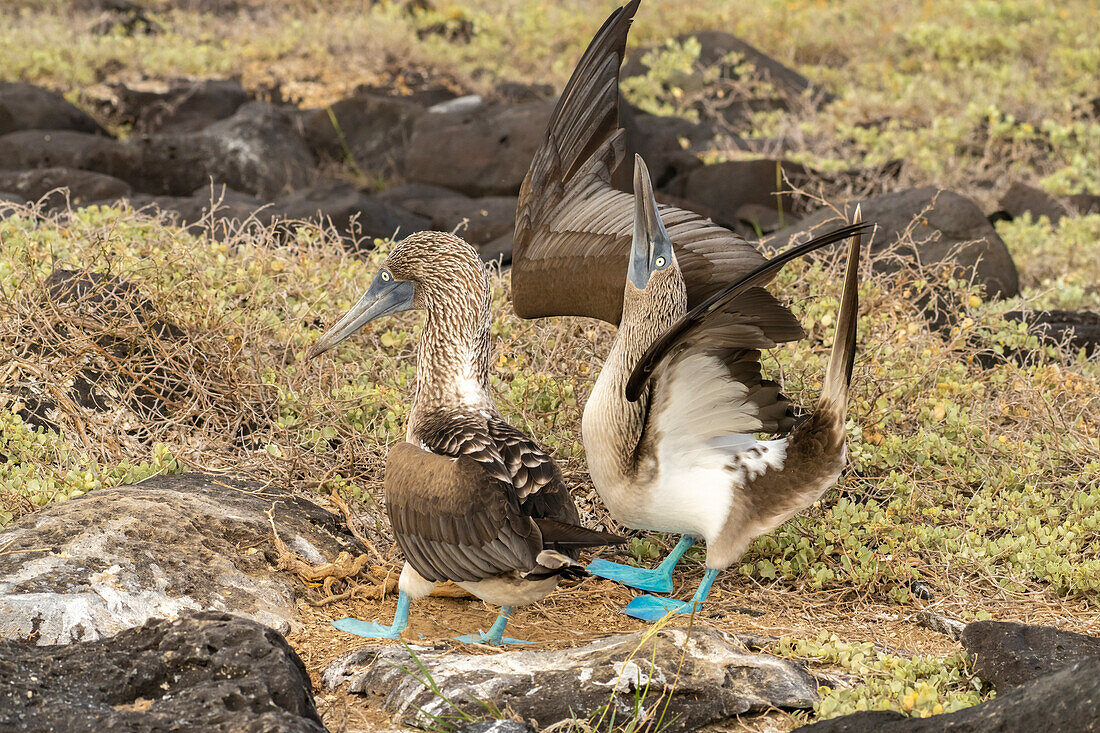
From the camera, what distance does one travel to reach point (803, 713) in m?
3.22

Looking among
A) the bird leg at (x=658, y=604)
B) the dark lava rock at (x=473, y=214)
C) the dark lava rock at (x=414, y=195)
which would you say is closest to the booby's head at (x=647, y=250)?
the bird leg at (x=658, y=604)

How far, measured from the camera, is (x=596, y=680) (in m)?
3.15

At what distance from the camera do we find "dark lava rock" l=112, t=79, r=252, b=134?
41.9ft

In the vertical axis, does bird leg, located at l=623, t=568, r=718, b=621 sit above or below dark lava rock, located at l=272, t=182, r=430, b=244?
above

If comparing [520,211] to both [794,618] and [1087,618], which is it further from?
[1087,618]

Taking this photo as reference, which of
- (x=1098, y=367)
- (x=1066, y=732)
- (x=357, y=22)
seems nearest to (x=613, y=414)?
(x=1066, y=732)

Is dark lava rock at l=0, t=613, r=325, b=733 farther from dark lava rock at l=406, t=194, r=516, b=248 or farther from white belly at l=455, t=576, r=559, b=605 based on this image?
dark lava rock at l=406, t=194, r=516, b=248

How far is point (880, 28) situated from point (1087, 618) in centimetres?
1320

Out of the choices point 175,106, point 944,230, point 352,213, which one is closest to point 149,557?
point 352,213

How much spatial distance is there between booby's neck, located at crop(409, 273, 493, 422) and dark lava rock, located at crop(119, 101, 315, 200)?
7.14 metres

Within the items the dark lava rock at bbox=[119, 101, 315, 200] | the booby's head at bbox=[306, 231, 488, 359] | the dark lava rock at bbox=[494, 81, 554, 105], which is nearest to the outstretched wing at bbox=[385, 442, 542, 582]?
the booby's head at bbox=[306, 231, 488, 359]

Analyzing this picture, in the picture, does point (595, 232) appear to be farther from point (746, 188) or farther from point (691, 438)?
point (746, 188)

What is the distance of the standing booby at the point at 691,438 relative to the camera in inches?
153

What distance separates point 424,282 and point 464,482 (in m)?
0.96
